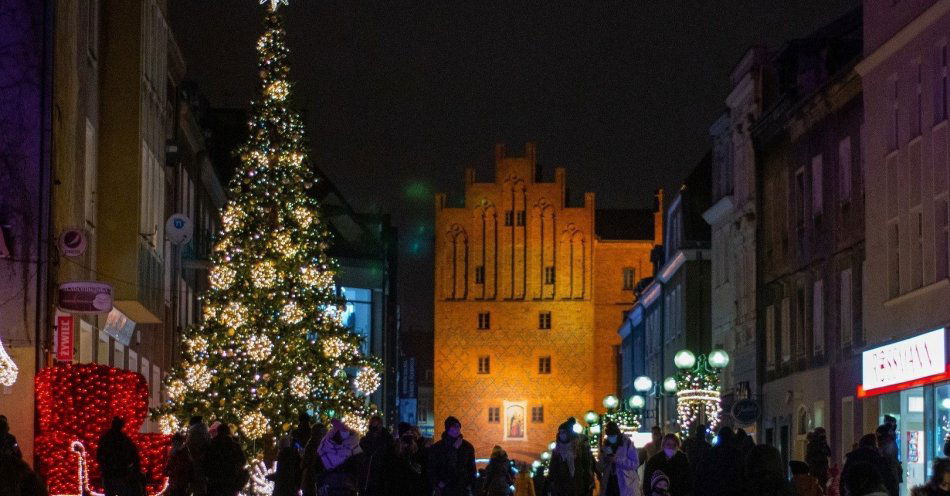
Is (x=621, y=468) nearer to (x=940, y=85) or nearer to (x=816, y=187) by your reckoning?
(x=940, y=85)

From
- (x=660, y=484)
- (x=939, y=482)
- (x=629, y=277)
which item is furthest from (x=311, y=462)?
(x=629, y=277)

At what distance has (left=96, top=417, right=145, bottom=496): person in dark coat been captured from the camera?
71.6 feet

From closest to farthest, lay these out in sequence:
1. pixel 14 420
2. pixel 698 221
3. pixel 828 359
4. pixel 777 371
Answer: pixel 14 420 < pixel 828 359 < pixel 777 371 < pixel 698 221

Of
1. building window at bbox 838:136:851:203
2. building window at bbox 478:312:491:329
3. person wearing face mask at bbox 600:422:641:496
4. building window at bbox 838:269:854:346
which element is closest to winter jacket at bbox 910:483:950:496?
person wearing face mask at bbox 600:422:641:496

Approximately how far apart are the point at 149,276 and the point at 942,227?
1509 centimetres

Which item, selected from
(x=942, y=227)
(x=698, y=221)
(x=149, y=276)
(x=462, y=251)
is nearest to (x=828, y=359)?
(x=942, y=227)

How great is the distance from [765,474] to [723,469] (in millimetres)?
2310

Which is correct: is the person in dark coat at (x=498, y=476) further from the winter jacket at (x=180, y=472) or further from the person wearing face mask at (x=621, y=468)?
the winter jacket at (x=180, y=472)

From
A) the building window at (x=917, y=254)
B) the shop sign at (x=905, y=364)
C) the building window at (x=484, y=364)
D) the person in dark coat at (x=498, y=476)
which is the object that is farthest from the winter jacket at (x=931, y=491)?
the building window at (x=484, y=364)

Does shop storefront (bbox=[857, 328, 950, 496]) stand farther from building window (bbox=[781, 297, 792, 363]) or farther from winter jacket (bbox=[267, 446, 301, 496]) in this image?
building window (bbox=[781, 297, 792, 363])

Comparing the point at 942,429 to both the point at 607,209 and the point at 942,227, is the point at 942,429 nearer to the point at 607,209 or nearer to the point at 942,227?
the point at 942,227

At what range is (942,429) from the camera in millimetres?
27094

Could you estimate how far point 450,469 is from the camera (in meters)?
22.0

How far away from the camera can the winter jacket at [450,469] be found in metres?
22.0
